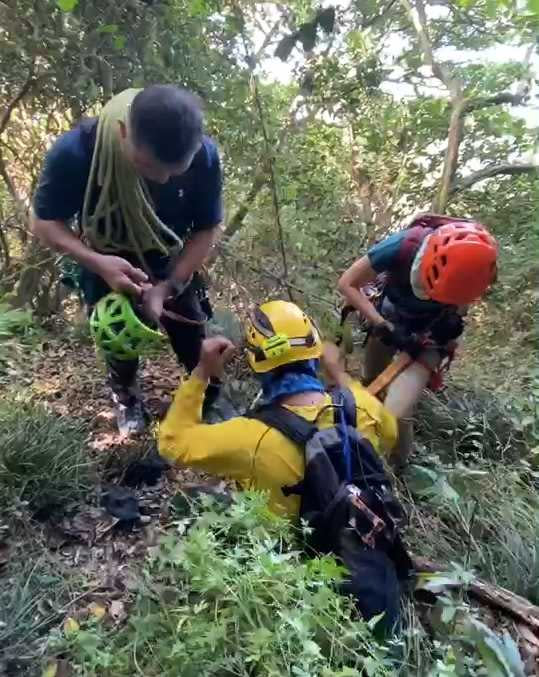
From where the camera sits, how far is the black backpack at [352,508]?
2.52 metres

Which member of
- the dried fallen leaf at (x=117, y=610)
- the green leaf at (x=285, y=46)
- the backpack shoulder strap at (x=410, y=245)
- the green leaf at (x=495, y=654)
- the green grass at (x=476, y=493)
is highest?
the green leaf at (x=285, y=46)

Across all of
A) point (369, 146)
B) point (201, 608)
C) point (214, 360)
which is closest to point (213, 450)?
point (214, 360)

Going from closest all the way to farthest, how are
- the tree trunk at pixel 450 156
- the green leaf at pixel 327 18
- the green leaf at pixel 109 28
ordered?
1. the green leaf at pixel 109 28
2. the green leaf at pixel 327 18
3. the tree trunk at pixel 450 156

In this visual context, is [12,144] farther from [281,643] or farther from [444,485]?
[281,643]

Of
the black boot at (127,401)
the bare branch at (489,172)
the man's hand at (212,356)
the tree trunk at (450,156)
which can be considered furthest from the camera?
the bare branch at (489,172)

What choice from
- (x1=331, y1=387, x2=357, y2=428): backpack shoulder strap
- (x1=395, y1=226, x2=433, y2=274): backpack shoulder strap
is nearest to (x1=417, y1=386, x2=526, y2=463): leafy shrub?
(x1=395, y1=226, x2=433, y2=274): backpack shoulder strap

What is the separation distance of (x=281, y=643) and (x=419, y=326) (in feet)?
6.26

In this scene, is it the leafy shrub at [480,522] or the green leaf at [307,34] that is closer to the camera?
the leafy shrub at [480,522]

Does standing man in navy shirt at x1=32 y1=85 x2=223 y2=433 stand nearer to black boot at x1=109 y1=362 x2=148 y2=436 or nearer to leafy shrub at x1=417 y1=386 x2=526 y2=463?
black boot at x1=109 y1=362 x2=148 y2=436

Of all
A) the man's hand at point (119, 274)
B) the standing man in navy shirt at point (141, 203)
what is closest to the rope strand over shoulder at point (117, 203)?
the standing man in navy shirt at point (141, 203)

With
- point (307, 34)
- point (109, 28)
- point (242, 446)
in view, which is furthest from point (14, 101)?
point (242, 446)

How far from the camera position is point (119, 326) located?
10.2 feet

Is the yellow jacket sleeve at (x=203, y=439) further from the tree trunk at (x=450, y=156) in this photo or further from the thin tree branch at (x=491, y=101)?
the thin tree branch at (x=491, y=101)

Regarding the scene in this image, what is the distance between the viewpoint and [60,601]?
2820mm
